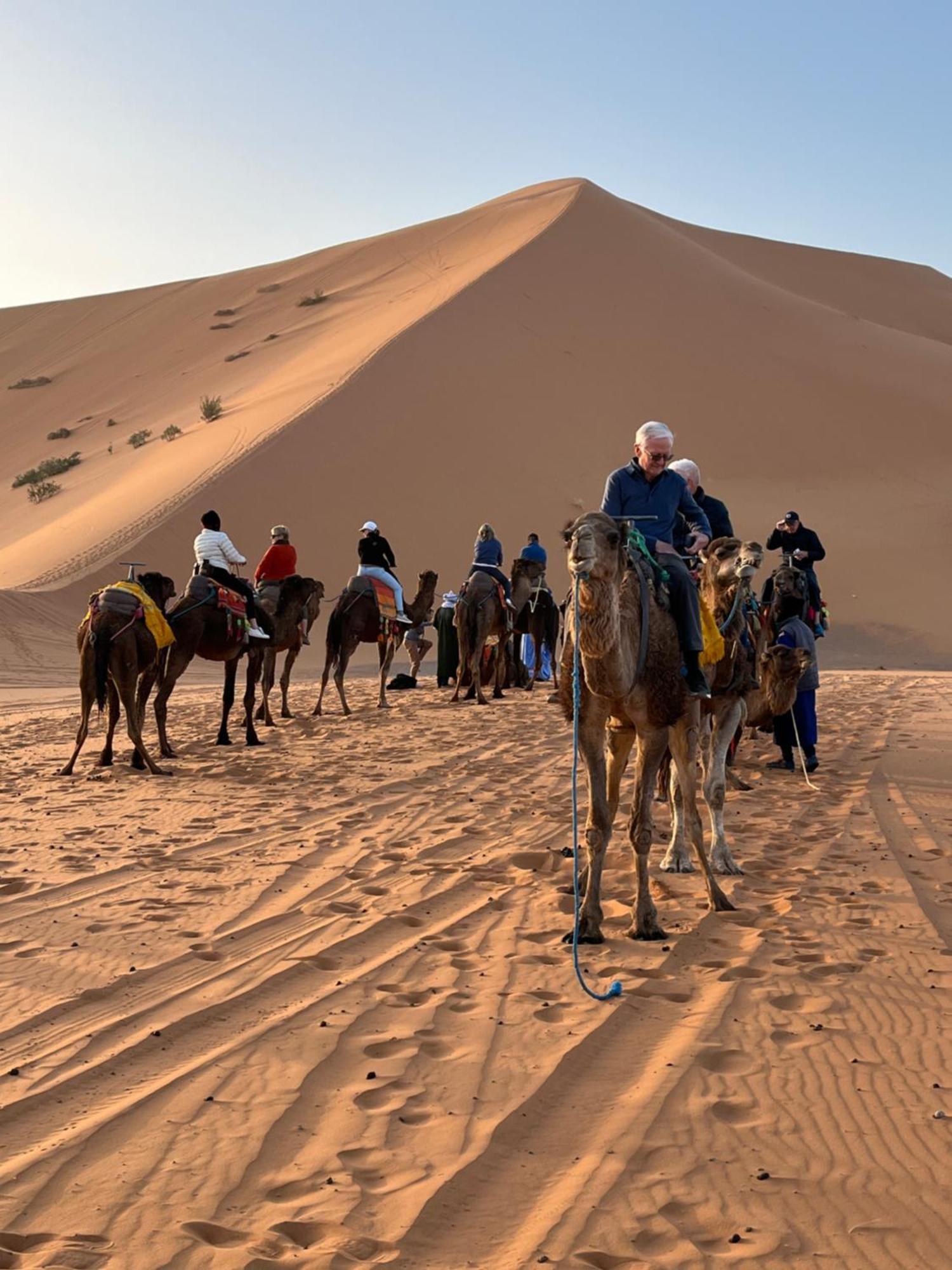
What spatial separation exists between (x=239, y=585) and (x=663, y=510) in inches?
326

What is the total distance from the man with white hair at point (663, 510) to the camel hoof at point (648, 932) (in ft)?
4.14

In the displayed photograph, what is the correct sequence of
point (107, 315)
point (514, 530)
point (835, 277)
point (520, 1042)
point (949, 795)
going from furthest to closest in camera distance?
point (835, 277) < point (107, 315) < point (514, 530) < point (949, 795) < point (520, 1042)

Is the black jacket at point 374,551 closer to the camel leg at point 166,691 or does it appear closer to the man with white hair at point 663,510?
the camel leg at point 166,691

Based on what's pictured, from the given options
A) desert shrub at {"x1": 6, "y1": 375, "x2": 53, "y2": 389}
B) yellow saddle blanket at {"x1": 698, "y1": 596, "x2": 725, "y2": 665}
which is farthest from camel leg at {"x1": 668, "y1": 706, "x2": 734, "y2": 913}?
desert shrub at {"x1": 6, "y1": 375, "x2": 53, "y2": 389}

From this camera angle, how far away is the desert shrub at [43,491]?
46.0 m

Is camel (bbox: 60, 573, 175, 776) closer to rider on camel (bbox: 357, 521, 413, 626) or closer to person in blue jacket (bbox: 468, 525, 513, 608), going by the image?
rider on camel (bbox: 357, 521, 413, 626)

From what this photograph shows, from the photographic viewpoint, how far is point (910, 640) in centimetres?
3444

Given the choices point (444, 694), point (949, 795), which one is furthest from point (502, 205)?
point (949, 795)

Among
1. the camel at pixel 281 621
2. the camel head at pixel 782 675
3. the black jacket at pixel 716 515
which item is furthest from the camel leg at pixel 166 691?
the camel head at pixel 782 675

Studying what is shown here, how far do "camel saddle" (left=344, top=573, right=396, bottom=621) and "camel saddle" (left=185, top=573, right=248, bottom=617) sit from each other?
4.14 meters

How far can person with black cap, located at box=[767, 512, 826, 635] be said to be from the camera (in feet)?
43.7

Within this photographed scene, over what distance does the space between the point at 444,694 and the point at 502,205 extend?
55900 millimetres

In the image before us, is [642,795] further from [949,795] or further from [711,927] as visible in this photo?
[949,795]

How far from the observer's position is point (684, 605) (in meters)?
6.82
